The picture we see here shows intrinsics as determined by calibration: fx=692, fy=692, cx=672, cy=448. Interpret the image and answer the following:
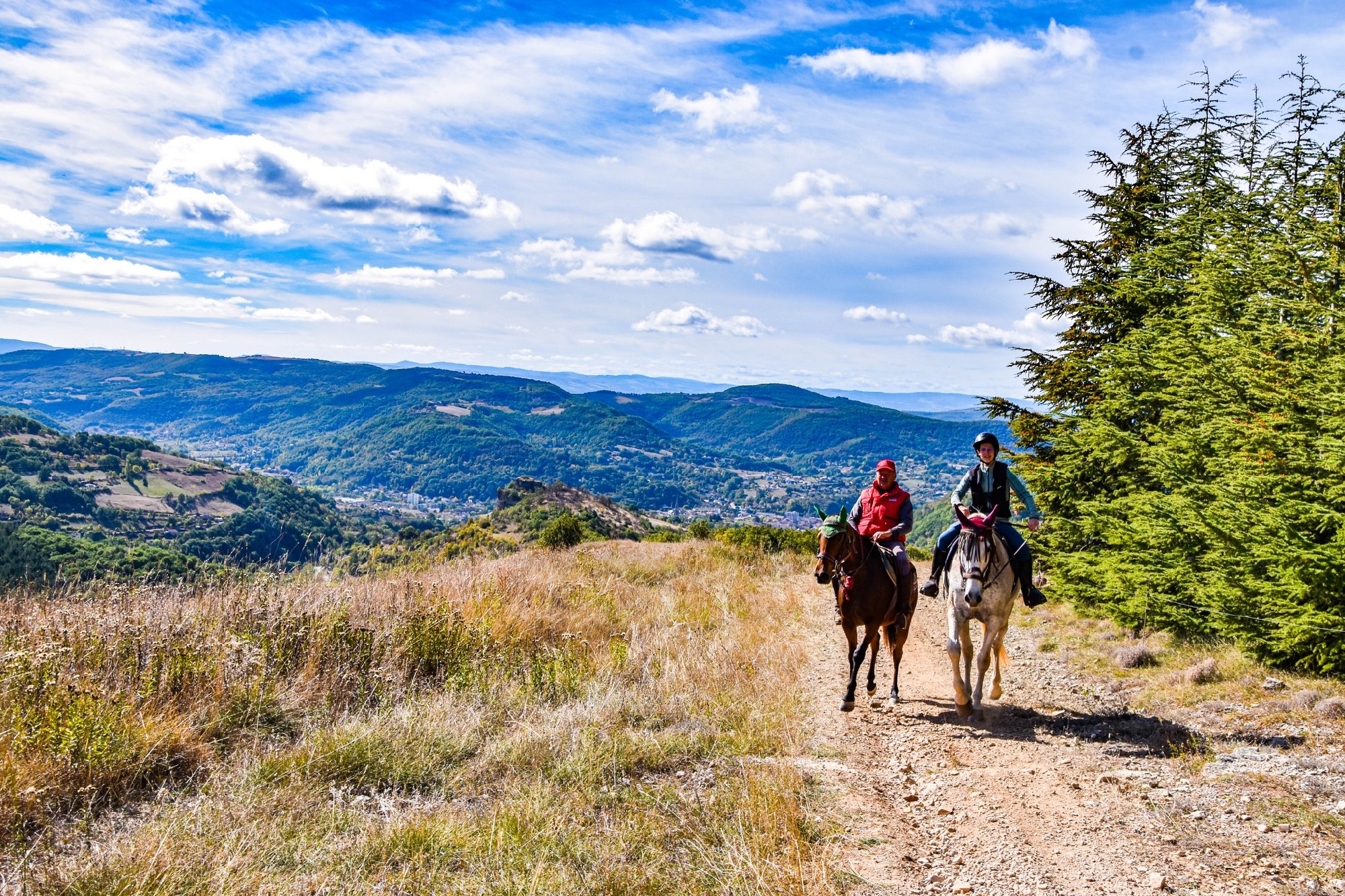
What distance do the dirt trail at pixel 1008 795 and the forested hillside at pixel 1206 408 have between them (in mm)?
2344

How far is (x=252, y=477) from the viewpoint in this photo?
134250 mm

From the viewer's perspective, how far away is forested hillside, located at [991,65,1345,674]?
7.93 m

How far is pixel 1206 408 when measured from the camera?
33.1 feet

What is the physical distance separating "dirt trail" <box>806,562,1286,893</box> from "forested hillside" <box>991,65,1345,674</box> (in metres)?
2.34

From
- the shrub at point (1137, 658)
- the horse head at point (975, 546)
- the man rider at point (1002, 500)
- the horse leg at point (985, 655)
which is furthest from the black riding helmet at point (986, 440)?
the shrub at point (1137, 658)

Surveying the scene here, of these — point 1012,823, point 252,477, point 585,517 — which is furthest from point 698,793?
point 252,477

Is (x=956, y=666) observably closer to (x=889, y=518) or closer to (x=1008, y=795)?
(x=889, y=518)

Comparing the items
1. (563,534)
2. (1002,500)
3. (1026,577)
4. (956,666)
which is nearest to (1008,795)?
(956,666)

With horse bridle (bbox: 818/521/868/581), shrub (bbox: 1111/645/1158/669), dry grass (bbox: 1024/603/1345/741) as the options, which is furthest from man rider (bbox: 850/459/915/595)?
shrub (bbox: 1111/645/1158/669)

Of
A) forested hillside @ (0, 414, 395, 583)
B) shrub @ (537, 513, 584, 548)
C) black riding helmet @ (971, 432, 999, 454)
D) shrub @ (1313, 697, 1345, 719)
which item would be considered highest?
black riding helmet @ (971, 432, 999, 454)

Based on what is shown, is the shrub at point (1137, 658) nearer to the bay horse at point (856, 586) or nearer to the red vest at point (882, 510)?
the bay horse at point (856, 586)

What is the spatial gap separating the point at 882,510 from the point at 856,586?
1228mm

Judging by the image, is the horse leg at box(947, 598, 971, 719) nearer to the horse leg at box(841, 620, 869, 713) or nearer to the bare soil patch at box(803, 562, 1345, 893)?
the bare soil patch at box(803, 562, 1345, 893)

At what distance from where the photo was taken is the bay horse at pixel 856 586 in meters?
7.90
